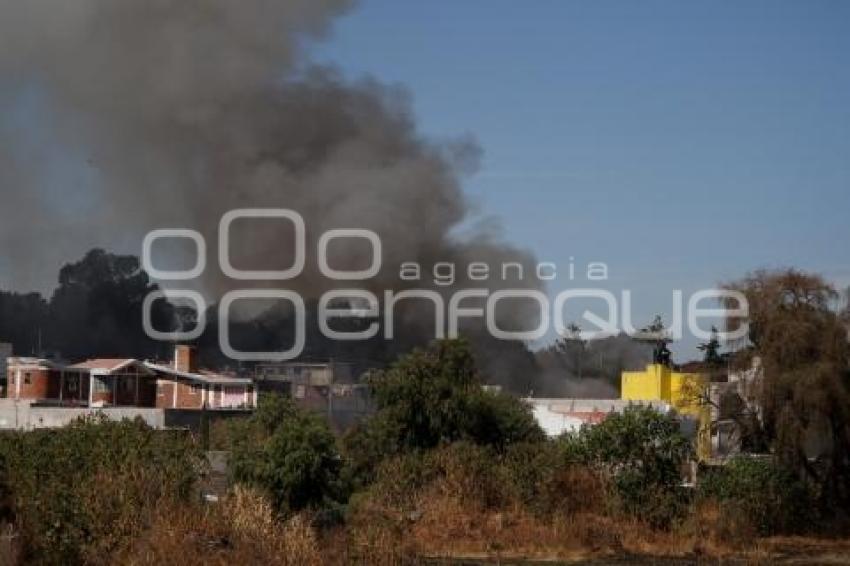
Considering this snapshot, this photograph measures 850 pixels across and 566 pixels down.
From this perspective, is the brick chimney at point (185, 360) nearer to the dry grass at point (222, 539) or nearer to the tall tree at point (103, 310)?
the tall tree at point (103, 310)

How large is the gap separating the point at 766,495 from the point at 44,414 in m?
36.7

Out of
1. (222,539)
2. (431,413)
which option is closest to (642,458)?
(431,413)

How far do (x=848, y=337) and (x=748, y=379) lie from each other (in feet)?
8.50

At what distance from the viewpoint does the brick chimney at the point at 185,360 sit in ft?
226

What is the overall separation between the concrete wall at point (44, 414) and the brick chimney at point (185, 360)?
10.8m

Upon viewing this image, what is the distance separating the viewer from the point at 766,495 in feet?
94.9

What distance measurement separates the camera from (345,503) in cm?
2892

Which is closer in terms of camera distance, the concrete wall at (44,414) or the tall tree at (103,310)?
the concrete wall at (44,414)

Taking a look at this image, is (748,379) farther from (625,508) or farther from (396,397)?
(396,397)

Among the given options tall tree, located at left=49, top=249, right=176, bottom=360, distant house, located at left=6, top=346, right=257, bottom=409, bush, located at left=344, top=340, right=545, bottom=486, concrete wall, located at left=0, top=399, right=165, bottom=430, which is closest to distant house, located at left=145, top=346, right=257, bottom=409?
distant house, located at left=6, top=346, right=257, bottom=409

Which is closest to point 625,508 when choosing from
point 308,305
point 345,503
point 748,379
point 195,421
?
point 748,379

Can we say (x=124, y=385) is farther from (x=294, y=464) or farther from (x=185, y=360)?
(x=294, y=464)

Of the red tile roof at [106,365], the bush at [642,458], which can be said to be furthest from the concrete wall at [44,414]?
the bush at [642,458]

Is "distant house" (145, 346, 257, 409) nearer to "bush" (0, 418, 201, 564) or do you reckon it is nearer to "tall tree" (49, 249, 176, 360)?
"tall tree" (49, 249, 176, 360)
